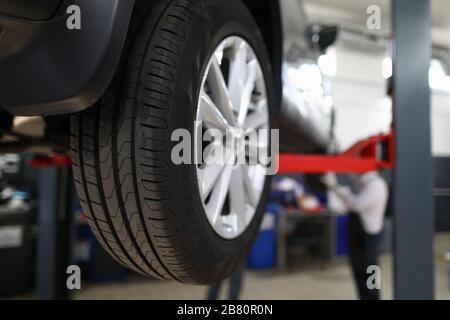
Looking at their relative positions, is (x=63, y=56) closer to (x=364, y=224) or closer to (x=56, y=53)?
(x=56, y=53)

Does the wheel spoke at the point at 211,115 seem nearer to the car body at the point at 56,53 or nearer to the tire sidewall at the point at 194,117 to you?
the tire sidewall at the point at 194,117

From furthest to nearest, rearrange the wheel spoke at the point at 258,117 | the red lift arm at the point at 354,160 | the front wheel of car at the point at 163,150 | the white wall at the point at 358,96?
the white wall at the point at 358,96 → the red lift arm at the point at 354,160 → the wheel spoke at the point at 258,117 → the front wheel of car at the point at 163,150

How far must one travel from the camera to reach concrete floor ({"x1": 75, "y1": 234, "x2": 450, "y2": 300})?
354cm

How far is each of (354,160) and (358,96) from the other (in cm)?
599

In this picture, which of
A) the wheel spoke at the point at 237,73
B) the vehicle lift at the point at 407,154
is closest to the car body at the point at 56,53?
the wheel spoke at the point at 237,73

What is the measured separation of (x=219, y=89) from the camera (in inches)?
35.5

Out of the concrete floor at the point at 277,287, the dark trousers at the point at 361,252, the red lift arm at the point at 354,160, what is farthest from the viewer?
the concrete floor at the point at 277,287

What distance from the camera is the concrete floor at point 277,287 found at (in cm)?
354

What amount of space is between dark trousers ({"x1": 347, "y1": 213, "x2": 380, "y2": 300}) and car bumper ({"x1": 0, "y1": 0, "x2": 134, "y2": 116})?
9.18 ft

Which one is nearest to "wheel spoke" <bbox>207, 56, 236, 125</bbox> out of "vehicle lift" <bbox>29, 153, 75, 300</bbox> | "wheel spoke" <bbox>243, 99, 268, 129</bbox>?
"wheel spoke" <bbox>243, 99, 268, 129</bbox>

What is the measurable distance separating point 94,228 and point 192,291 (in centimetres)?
295

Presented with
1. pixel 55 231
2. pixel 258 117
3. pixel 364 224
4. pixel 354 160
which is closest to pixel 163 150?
pixel 258 117

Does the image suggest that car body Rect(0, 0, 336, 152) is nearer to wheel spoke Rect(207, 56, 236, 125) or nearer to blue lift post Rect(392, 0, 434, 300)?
wheel spoke Rect(207, 56, 236, 125)
